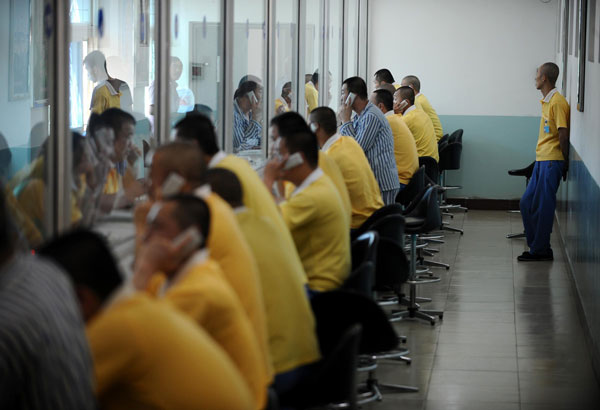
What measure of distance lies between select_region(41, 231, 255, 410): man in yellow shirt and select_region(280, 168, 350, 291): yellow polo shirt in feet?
6.20

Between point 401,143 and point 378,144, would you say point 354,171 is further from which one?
point 401,143

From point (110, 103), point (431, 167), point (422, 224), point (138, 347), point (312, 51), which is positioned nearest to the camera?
point (138, 347)

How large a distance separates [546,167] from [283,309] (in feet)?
18.6

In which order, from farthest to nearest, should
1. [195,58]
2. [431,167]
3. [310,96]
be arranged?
1. [431,167]
2. [310,96]
3. [195,58]

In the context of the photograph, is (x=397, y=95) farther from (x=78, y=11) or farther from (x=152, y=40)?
(x=78, y=11)

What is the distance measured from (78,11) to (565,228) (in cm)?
584

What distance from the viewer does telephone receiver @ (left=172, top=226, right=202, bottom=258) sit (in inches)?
88.0

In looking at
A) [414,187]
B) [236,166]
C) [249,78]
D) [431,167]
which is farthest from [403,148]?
[236,166]

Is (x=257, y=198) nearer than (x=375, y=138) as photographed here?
Yes

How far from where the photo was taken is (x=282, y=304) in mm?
2889

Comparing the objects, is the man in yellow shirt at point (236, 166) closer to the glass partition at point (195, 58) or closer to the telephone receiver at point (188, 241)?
the glass partition at point (195, 58)

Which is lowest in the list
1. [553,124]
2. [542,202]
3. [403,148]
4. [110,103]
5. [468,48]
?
[542,202]

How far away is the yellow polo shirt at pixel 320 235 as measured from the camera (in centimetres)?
390

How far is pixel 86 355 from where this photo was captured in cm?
175
